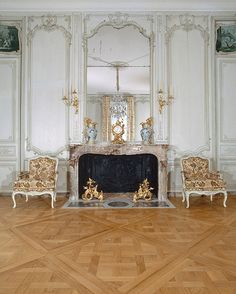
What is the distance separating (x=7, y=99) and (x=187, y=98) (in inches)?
128

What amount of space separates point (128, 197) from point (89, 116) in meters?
1.59

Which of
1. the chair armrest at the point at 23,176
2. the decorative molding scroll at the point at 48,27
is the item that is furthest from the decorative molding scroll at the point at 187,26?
the chair armrest at the point at 23,176

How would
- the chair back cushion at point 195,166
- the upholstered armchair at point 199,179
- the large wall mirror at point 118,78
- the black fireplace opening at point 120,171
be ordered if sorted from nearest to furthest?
1. the upholstered armchair at point 199,179
2. the chair back cushion at point 195,166
3. the large wall mirror at point 118,78
4. the black fireplace opening at point 120,171

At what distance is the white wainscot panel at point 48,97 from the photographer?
4.62 metres

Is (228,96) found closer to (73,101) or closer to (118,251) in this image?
(73,101)

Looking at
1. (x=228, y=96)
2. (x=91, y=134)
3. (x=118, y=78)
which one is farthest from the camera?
(x=228, y=96)

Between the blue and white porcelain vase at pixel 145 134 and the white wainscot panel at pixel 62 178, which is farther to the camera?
the white wainscot panel at pixel 62 178

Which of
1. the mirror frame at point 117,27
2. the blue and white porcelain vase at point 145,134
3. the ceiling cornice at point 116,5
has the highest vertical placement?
the ceiling cornice at point 116,5

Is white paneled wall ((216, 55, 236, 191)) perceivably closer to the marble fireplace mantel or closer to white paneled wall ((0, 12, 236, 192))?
white paneled wall ((0, 12, 236, 192))

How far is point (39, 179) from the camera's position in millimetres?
4016

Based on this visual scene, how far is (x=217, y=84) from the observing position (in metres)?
4.68

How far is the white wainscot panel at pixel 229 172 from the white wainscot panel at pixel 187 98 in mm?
546

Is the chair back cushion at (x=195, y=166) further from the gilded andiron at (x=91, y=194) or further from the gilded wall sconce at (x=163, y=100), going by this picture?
the gilded andiron at (x=91, y=194)

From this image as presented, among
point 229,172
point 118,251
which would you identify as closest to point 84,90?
point 229,172
